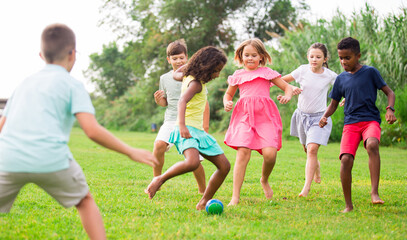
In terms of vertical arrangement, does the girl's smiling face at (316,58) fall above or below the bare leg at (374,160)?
above

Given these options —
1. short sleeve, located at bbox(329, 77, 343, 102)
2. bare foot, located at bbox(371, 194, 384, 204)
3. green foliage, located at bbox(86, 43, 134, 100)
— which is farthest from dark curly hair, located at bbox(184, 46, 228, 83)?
green foliage, located at bbox(86, 43, 134, 100)

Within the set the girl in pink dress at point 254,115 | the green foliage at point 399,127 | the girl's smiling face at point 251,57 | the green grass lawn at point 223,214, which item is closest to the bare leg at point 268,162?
the girl in pink dress at point 254,115

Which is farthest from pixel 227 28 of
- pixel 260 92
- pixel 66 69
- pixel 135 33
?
pixel 66 69

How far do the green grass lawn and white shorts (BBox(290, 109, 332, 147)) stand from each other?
0.75m

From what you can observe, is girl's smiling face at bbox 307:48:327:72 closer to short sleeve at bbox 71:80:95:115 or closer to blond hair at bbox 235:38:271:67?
blond hair at bbox 235:38:271:67

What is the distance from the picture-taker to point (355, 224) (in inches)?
169

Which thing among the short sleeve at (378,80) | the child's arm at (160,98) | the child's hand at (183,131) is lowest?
the child's hand at (183,131)

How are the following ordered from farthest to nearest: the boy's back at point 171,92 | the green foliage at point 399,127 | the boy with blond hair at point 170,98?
the green foliage at point 399,127 < the boy's back at point 171,92 < the boy with blond hair at point 170,98

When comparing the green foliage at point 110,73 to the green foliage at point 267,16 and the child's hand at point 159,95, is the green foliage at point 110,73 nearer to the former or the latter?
the green foliage at point 267,16

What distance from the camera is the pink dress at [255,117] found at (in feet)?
17.8

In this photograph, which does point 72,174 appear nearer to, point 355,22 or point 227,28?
point 355,22

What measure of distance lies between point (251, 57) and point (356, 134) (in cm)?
157

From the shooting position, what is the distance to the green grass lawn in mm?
3881

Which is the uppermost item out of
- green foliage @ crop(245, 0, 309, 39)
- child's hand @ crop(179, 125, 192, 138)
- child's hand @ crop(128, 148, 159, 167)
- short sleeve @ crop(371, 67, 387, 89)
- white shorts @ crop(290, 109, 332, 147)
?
green foliage @ crop(245, 0, 309, 39)
